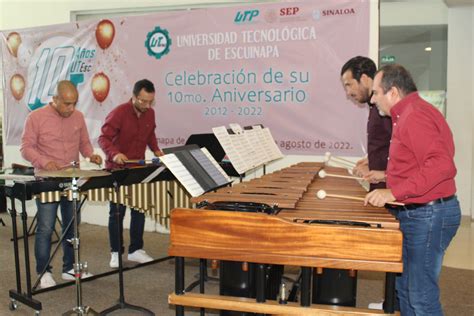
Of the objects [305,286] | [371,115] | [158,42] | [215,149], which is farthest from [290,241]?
[158,42]

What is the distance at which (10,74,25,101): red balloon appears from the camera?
6840mm

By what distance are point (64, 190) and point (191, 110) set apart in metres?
2.42

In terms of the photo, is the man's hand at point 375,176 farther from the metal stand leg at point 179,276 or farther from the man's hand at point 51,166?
the man's hand at point 51,166

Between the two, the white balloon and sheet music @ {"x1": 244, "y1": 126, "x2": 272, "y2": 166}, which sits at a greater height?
the white balloon

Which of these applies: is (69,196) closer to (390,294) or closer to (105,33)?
(390,294)

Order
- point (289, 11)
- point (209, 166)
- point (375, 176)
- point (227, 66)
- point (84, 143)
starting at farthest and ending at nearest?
point (227, 66) < point (289, 11) < point (84, 143) < point (375, 176) < point (209, 166)

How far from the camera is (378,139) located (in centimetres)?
338

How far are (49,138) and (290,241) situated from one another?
277 cm

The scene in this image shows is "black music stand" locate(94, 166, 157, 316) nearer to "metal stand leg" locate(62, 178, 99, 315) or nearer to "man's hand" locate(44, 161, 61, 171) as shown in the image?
"metal stand leg" locate(62, 178, 99, 315)

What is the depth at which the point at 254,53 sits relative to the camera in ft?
17.6

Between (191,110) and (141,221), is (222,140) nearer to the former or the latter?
(141,221)

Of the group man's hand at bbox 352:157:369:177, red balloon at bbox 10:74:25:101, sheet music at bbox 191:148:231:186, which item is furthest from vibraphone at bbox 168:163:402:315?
red balloon at bbox 10:74:25:101

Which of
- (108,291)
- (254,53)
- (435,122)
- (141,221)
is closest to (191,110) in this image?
(254,53)

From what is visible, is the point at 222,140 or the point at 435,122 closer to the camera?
the point at 435,122
